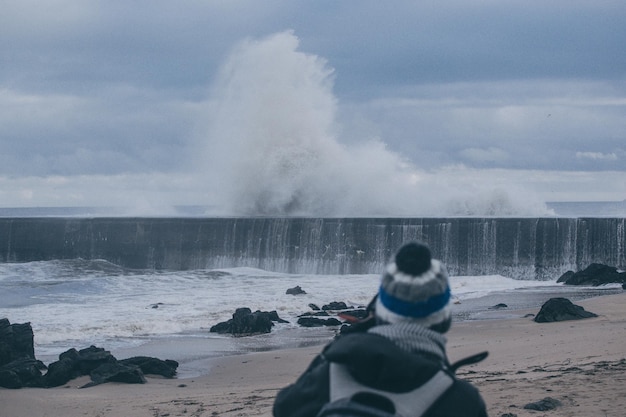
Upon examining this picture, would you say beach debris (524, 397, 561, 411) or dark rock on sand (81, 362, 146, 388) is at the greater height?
beach debris (524, 397, 561, 411)

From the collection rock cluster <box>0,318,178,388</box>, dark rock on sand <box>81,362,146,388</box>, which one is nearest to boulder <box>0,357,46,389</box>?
rock cluster <box>0,318,178,388</box>

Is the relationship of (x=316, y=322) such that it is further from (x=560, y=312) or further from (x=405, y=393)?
(x=405, y=393)

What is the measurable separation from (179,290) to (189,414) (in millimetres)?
14238

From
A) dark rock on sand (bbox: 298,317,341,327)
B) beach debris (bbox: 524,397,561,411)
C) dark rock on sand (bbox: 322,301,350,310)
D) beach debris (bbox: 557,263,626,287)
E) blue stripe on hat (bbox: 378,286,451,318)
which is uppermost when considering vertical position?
blue stripe on hat (bbox: 378,286,451,318)

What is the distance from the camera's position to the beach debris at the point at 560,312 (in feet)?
39.5

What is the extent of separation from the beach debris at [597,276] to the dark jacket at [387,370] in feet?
60.1

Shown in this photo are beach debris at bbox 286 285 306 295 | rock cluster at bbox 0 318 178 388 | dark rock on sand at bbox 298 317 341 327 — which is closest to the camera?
rock cluster at bbox 0 318 178 388

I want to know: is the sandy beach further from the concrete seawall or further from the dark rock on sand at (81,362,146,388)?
the concrete seawall

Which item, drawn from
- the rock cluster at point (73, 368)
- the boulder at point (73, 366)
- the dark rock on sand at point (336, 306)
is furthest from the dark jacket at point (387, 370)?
the dark rock on sand at point (336, 306)

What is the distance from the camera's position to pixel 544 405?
552 cm

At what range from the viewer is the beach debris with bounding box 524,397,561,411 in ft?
18.0

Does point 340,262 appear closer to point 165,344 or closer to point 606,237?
point 606,237

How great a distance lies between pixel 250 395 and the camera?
7.38 meters

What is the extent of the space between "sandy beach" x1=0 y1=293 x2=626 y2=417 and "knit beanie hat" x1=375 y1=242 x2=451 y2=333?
3859 mm
